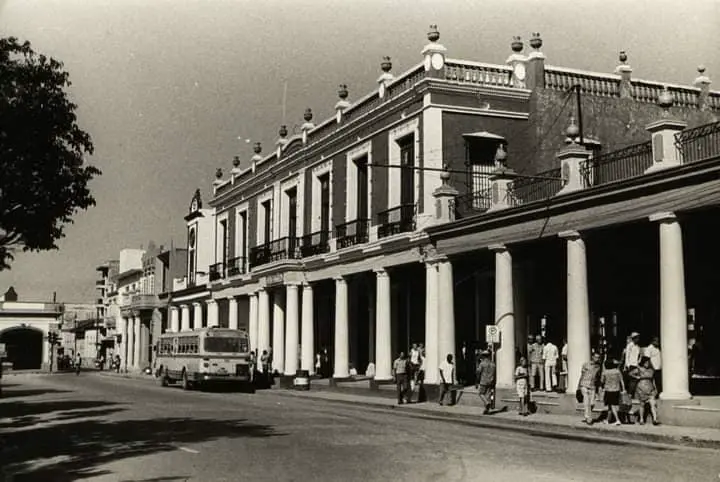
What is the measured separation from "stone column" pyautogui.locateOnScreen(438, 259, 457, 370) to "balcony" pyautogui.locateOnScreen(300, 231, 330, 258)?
9166 mm

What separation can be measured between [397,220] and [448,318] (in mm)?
4730

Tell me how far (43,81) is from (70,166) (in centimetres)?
175

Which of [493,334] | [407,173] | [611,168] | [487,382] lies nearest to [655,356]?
[487,382]

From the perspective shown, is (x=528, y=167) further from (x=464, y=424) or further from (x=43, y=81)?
(x=43, y=81)

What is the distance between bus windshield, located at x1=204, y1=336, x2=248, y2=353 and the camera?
33.8 metres

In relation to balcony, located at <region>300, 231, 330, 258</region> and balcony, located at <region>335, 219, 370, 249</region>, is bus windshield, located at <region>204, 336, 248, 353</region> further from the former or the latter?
balcony, located at <region>335, 219, 370, 249</region>

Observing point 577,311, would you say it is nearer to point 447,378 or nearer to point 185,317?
point 447,378

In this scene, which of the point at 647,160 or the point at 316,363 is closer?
the point at 647,160

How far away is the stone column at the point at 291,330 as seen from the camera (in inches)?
1415

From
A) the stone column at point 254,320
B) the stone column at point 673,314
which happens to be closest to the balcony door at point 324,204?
the stone column at point 254,320

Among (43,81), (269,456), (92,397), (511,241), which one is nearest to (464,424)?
(511,241)

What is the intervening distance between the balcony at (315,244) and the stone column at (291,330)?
152 cm

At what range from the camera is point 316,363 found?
125 ft

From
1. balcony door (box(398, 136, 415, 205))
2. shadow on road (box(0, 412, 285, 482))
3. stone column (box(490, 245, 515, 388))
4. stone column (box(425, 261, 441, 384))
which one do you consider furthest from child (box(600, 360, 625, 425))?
balcony door (box(398, 136, 415, 205))
